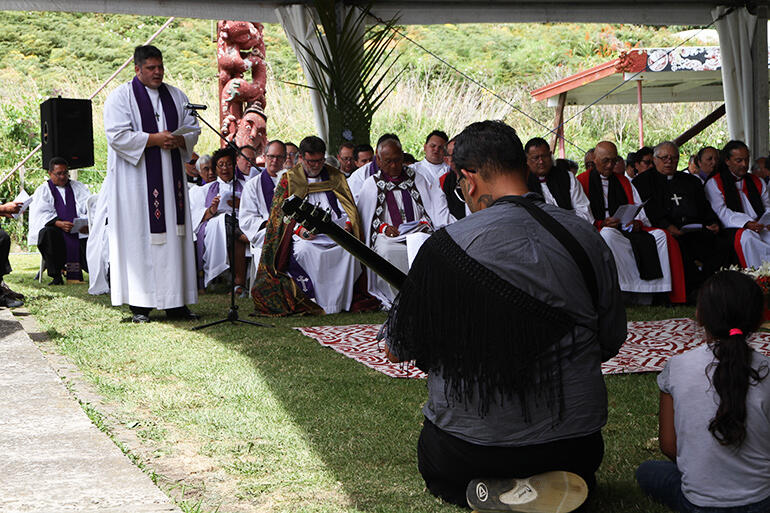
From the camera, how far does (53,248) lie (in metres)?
A: 11.8

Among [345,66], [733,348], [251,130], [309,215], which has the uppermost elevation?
[345,66]

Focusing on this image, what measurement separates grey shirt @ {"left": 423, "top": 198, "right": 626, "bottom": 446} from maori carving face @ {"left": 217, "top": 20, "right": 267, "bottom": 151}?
14.1 meters

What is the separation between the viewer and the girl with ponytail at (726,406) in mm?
2758

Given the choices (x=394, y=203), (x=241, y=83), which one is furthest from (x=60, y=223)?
(x=241, y=83)

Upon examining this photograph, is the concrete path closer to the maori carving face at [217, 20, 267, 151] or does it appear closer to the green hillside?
the maori carving face at [217, 20, 267, 151]

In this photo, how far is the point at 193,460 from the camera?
3.82 m

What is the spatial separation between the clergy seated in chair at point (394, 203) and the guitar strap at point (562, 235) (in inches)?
236

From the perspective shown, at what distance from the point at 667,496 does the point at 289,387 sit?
2536 mm

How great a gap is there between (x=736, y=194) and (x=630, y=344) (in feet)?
13.7

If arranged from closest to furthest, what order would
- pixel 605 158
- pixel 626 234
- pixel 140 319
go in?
pixel 140 319
pixel 626 234
pixel 605 158

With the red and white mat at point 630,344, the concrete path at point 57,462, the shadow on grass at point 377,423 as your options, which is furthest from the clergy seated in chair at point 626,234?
the concrete path at point 57,462

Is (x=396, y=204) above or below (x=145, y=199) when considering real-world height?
below

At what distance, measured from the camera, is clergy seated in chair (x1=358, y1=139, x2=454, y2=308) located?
895 cm

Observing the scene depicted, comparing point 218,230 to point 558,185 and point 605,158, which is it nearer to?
point 558,185
